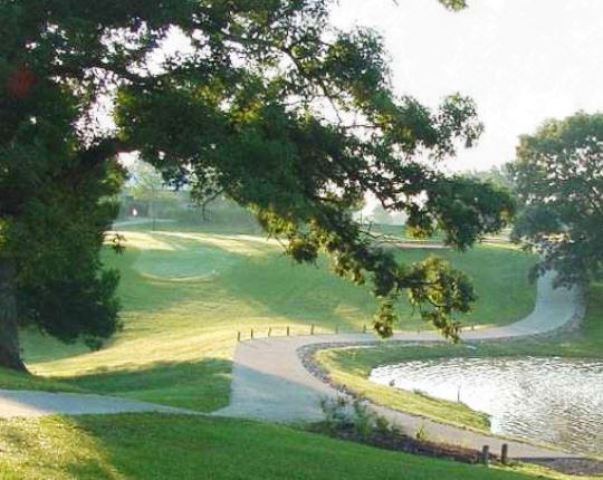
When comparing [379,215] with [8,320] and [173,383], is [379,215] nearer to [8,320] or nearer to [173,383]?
[173,383]

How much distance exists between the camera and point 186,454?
13.5 metres

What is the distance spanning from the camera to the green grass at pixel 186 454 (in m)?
11.8

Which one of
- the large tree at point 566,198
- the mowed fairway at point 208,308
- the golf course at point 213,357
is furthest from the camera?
the large tree at point 566,198

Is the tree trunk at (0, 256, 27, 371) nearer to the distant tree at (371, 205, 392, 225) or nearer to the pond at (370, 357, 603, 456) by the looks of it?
the distant tree at (371, 205, 392, 225)

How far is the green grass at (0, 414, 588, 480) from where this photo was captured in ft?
38.6

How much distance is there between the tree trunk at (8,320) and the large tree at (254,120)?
4.62 m

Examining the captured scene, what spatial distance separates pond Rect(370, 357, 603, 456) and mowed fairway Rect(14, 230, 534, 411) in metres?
9.00

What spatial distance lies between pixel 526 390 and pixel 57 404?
2586 cm

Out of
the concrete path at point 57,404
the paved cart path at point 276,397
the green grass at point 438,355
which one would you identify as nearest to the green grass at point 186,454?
the concrete path at point 57,404

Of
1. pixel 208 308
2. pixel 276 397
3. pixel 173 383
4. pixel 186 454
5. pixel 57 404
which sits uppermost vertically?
pixel 186 454

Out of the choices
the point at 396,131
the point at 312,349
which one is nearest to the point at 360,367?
the point at 312,349

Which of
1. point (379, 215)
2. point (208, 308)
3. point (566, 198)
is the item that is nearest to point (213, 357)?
point (208, 308)

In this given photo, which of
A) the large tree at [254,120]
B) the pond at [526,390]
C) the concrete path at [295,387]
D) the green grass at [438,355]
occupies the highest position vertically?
the large tree at [254,120]

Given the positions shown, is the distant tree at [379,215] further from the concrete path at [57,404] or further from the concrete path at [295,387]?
the concrete path at [57,404]
